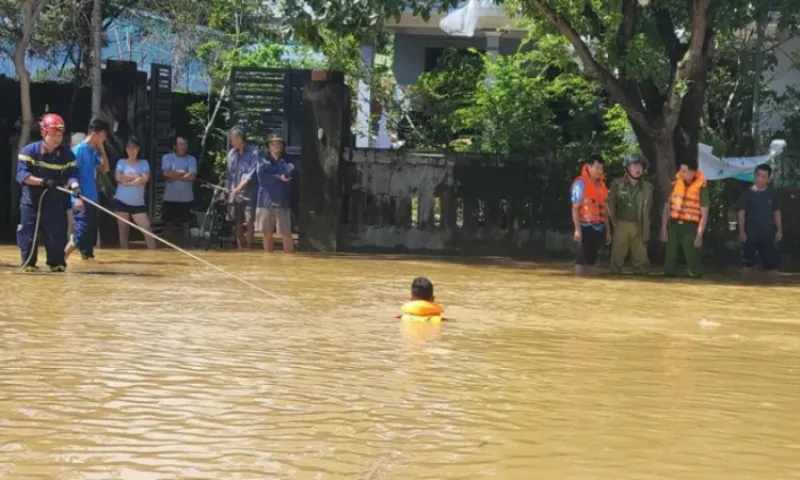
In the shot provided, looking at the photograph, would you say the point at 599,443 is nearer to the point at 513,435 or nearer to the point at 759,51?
the point at 513,435

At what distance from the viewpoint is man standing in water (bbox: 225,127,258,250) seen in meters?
18.9

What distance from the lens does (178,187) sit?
19438mm

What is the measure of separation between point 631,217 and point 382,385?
9567 millimetres

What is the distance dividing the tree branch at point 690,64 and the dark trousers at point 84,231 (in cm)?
737

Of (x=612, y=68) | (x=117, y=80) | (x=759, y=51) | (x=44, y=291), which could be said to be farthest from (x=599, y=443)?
(x=117, y=80)

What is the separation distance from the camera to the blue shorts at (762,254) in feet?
56.7

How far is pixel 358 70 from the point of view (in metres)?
22.1

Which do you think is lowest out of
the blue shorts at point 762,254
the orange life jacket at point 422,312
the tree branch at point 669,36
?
the orange life jacket at point 422,312

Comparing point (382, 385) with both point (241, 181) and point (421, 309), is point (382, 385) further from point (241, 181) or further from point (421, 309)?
point (241, 181)

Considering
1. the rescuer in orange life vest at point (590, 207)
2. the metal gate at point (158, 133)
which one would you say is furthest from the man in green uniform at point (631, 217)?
the metal gate at point (158, 133)

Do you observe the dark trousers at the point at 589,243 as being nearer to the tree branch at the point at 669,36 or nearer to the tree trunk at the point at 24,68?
the tree branch at the point at 669,36

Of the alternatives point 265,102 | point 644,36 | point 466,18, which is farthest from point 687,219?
point 265,102

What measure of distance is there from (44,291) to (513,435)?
696cm

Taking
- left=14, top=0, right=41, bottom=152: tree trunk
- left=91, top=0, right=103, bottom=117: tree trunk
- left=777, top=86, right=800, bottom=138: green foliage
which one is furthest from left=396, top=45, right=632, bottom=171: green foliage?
left=14, top=0, right=41, bottom=152: tree trunk
